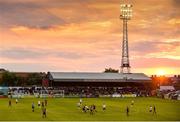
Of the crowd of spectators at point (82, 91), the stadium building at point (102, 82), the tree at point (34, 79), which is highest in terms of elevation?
the tree at point (34, 79)

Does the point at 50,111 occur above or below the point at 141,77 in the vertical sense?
below

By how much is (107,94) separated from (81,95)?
6058mm

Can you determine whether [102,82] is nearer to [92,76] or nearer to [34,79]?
[92,76]

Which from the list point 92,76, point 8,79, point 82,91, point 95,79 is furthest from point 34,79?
point 82,91

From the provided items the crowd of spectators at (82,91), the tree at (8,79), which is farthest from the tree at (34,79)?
the crowd of spectators at (82,91)

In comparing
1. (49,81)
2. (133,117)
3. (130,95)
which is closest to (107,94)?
(130,95)

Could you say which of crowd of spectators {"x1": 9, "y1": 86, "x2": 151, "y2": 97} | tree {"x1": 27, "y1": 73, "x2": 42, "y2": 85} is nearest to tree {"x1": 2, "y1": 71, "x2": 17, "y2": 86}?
tree {"x1": 27, "y1": 73, "x2": 42, "y2": 85}

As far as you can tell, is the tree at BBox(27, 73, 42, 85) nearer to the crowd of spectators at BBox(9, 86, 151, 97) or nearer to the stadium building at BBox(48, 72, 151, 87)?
the stadium building at BBox(48, 72, 151, 87)

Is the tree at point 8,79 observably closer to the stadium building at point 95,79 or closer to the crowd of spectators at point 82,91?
the stadium building at point 95,79

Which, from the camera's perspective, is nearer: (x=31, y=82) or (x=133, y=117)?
(x=133, y=117)

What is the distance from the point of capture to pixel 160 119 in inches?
2119

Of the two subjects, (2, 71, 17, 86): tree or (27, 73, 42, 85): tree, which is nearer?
(2, 71, 17, 86): tree

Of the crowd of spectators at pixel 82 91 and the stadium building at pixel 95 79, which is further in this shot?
the stadium building at pixel 95 79

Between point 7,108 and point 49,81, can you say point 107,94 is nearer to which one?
point 49,81
